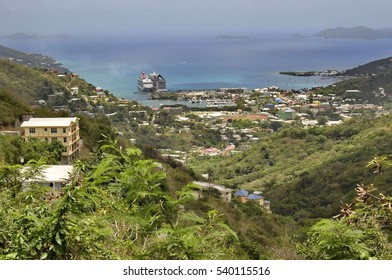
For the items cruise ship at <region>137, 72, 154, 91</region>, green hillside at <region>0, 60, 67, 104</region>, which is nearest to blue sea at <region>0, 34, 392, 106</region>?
cruise ship at <region>137, 72, 154, 91</region>

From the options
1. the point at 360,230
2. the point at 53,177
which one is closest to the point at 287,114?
the point at 53,177

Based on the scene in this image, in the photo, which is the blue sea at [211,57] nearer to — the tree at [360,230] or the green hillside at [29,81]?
the tree at [360,230]

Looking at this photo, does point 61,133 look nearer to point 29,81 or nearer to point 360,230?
point 360,230

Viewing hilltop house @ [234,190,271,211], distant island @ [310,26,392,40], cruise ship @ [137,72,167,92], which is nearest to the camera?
distant island @ [310,26,392,40]

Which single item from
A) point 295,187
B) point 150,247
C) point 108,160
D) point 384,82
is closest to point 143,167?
point 108,160

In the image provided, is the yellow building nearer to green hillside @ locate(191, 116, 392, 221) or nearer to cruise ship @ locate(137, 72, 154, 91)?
cruise ship @ locate(137, 72, 154, 91)

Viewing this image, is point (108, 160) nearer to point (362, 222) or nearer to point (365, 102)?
point (362, 222)
